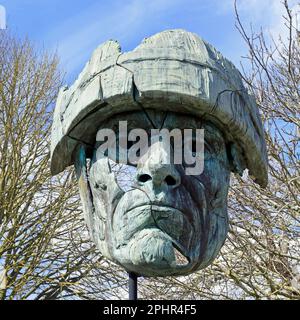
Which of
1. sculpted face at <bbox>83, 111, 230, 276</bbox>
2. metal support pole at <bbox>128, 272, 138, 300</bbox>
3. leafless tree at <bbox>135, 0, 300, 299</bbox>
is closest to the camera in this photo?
sculpted face at <bbox>83, 111, 230, 276</bbox>

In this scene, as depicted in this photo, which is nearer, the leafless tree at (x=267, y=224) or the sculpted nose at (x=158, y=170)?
the sculpted nose at (x=158, y=170)

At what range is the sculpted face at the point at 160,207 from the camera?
159cm

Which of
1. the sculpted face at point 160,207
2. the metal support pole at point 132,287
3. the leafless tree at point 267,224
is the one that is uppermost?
the leafless tree at point 267,224

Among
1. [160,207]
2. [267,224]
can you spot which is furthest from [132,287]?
[267,224]

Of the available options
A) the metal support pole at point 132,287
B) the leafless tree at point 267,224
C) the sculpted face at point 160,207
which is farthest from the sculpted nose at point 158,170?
the leafless tree at point 267,224

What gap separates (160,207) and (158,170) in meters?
0.11

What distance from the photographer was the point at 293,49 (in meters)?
7.13

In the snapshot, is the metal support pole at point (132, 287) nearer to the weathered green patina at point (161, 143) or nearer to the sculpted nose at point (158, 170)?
the weathered green patina at point (161, 143)

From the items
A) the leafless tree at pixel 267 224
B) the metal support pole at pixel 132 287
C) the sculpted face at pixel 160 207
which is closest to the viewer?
the sculpted face at pixel 160 207

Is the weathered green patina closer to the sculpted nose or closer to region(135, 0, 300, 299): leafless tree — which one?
the sculpted nose

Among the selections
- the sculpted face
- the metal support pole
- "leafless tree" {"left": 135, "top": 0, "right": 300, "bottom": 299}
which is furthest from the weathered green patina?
"leafless tree" {"left": 135, "top": 0, "right": 300, "bottom": 299}

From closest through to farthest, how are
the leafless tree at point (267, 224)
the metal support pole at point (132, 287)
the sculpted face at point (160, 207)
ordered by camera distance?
1. the sculpted face at point (160, 207)
2. the metal support pole at point (132, 287)
3. the leafless tree at point (267, 224)

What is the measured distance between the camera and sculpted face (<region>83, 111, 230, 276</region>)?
5.20 feet
